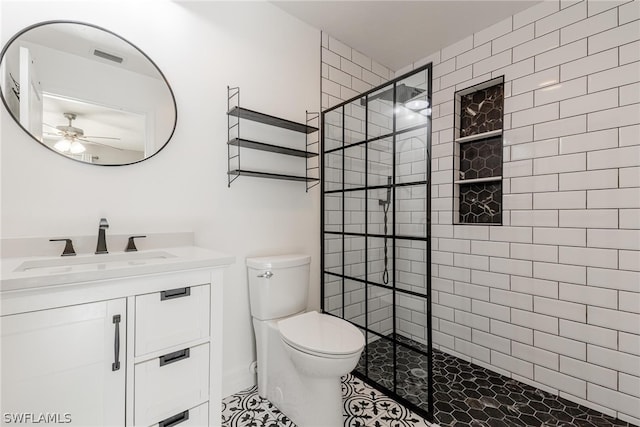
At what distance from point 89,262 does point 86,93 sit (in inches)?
31.7

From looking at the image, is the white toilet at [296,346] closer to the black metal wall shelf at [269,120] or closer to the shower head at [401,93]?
the black metal wall shelf at [269,120]

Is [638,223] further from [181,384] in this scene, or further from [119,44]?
[119,44]

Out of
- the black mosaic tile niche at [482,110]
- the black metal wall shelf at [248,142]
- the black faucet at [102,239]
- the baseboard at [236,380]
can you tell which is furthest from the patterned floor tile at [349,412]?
the black mosaic tile niche at [482,110]

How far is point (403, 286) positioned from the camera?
1716mm

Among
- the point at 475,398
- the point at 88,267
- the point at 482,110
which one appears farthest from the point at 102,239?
the point at 482,110

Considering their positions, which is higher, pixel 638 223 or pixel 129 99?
pixel 129 99

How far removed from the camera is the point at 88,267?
1000mm

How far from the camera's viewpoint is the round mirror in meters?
1.24

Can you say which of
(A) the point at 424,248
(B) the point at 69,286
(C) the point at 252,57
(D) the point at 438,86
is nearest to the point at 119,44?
(C) the point at 252,57

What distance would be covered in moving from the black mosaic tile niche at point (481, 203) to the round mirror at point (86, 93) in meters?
2.21

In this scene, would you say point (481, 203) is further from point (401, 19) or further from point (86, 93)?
point (86, 93)

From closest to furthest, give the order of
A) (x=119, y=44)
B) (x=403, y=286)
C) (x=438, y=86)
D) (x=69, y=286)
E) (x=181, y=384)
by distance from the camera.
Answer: (x=69, y=286) → (x=181, y=384) → (x=119, y=44) → (x=403, y=286) → (x=438, y=86)

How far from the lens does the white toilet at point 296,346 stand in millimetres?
1383

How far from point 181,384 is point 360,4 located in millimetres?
2418
